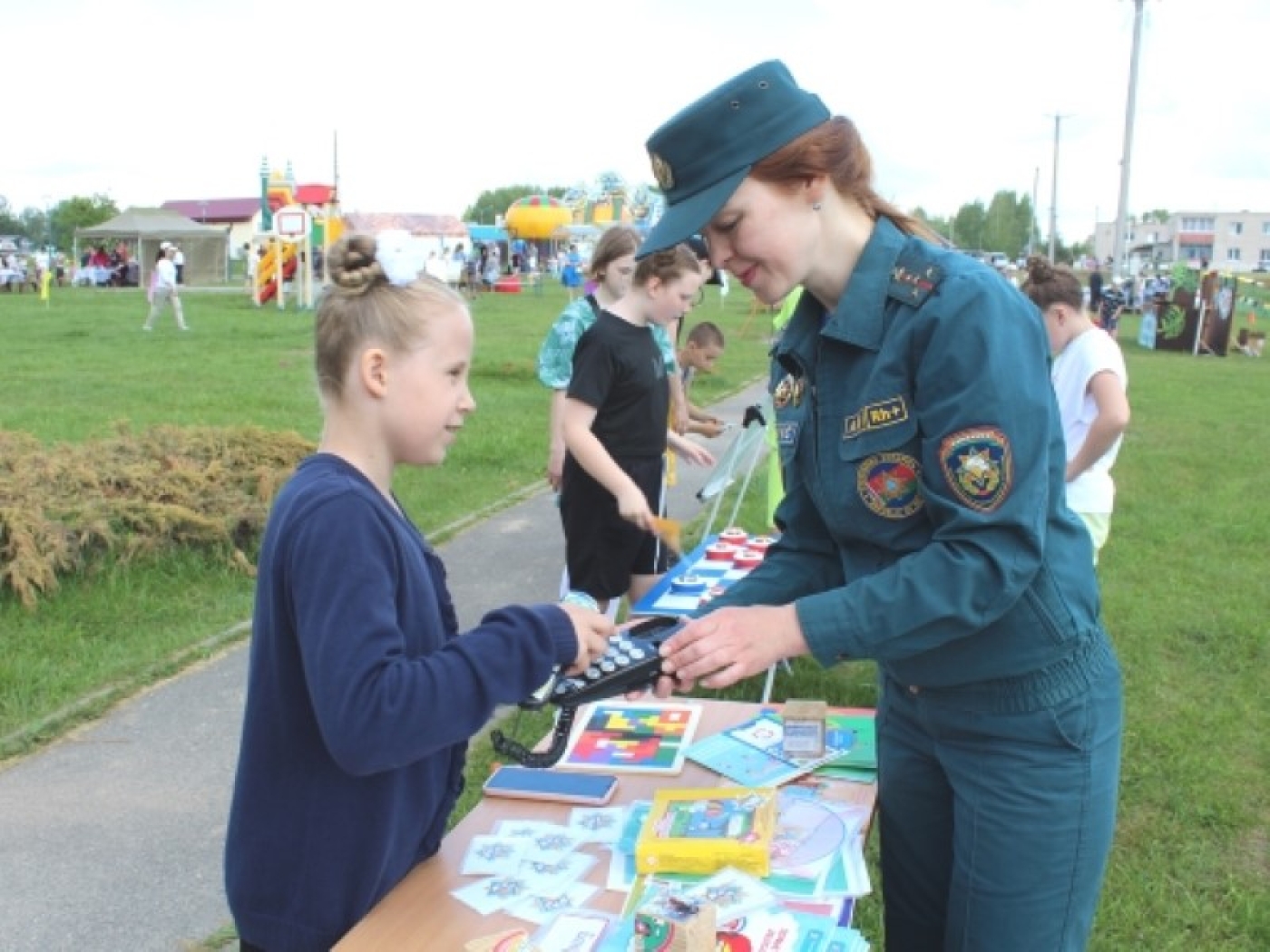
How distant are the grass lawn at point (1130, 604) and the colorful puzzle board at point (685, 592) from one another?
1.87 ft

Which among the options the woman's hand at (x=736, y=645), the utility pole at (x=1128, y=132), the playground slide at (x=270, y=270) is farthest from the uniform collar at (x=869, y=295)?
the utility pole at (x=1128, y=132)

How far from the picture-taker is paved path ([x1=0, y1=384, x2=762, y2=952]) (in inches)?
125

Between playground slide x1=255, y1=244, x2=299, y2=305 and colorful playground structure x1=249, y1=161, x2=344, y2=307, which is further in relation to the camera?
playground slide x1=255, y1=244, x2=299, y2=305

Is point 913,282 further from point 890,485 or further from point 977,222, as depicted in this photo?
point 977,222

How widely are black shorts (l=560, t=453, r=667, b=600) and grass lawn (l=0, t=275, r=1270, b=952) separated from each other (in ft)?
2.06

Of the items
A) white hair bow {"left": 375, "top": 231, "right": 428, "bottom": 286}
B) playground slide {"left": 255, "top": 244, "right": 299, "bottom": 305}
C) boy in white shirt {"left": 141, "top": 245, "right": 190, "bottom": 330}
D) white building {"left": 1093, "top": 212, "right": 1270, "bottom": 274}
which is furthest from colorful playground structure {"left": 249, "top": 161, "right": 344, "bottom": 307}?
white building {"left": 1093, "top": 212, "right": 1270, "bottom": 274}

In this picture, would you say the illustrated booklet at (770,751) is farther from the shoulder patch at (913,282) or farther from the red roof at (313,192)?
the red roof at (313,192)

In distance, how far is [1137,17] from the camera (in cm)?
3066

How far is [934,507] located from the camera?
1.73m

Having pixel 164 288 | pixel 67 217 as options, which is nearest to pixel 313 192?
pixel 164 288

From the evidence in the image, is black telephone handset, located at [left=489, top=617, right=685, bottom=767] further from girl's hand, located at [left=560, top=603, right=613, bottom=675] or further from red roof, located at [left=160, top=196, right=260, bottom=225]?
red roof, located at [left=160, top=196, right=260, bottom=225]

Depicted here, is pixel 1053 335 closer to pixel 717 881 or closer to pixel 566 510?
pixel 566 510

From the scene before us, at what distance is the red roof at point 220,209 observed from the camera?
6594 cm

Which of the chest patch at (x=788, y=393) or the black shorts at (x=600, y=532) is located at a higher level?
the chest patch at (x=788, y=393)
